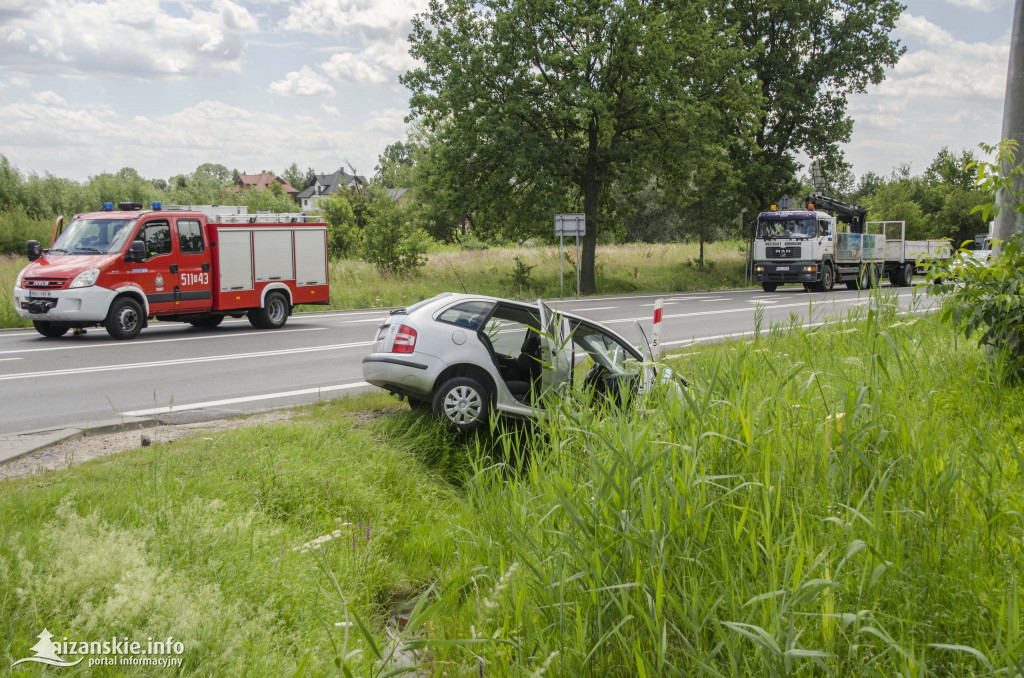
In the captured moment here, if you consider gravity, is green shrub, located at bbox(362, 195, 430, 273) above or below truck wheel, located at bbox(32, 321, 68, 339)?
above

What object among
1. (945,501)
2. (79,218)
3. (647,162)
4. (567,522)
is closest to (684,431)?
(567,522)

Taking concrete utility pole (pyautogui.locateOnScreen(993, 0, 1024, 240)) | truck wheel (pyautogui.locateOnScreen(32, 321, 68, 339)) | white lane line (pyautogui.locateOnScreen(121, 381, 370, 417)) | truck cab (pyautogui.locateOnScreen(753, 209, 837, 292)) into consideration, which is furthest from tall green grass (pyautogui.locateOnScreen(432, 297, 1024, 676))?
truck cab (pyautogui.locateOnScreen(753, 209, 837, 292))

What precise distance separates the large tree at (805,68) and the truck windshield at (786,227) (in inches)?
253

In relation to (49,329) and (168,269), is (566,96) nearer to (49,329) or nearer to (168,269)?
(168,269)

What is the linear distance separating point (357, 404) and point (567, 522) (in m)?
5.28

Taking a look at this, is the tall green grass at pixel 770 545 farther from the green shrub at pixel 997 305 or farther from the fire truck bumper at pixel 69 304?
the fire truck bumper at pixel 69 304

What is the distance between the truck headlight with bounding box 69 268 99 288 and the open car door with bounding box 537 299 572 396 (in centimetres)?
1078

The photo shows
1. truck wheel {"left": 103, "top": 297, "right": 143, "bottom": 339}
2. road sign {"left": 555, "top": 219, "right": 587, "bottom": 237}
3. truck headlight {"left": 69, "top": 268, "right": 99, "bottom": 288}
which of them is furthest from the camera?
road sign {"left": 555, "top": 219, "right": 587, "bottom": 237}

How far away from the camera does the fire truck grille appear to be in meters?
14.5

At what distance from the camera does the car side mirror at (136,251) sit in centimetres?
1517

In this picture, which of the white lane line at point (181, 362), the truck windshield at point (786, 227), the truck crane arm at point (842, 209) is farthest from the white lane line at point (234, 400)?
the truck crane arm at point (842, 209)

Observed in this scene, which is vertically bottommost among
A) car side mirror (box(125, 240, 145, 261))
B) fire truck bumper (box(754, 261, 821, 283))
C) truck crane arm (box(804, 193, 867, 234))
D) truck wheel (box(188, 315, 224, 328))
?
truck wheel (box(188, 315, 224, 328))

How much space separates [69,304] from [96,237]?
66.3 inches

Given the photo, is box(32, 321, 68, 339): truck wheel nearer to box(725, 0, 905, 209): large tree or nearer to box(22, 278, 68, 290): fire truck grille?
box(22, 278, 68, 290): fire truck grille
